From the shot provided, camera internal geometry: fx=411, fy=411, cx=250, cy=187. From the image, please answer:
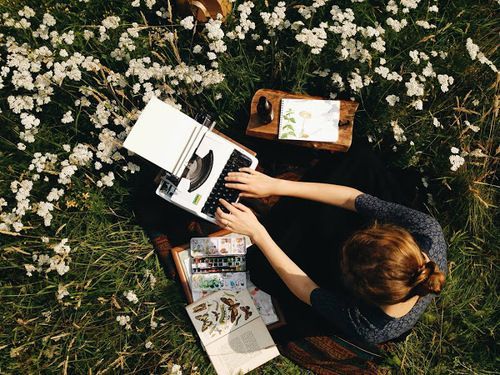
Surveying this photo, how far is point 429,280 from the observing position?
2436 millimetres

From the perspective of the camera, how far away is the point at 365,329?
287 cm

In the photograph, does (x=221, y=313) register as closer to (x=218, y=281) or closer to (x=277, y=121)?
(x=218, y=281)

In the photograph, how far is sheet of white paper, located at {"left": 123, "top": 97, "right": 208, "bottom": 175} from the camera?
110 inches

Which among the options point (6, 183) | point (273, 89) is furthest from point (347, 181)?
point (6, 183)

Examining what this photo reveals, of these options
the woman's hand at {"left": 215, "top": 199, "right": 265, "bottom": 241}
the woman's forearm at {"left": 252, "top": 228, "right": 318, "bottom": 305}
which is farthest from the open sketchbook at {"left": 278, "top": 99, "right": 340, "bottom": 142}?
the woman's forearm at {"left": 252, "top": 228, "right": 318, "bottom": 305}

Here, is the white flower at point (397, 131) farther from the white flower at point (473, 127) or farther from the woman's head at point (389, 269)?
the woman's head at point (389, 269)

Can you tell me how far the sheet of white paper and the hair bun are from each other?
1.71m

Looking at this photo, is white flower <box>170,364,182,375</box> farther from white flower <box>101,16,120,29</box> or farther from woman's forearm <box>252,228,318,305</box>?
white flower <box>101,16,120,29</box>

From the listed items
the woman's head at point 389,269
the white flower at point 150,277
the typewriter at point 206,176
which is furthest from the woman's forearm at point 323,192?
the white flower at point 150,277

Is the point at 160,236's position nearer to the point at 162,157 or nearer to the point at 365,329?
the point at 162,157

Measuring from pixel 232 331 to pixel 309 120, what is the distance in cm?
212

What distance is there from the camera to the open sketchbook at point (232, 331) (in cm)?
390

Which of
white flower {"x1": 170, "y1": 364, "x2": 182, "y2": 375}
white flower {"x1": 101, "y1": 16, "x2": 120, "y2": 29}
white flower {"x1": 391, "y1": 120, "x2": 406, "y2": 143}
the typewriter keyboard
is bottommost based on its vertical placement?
white flower {"x1": 170, "y1": 364, "x2": 182, "y2": 375}

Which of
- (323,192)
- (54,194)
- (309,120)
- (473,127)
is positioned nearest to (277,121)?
(309,120)
